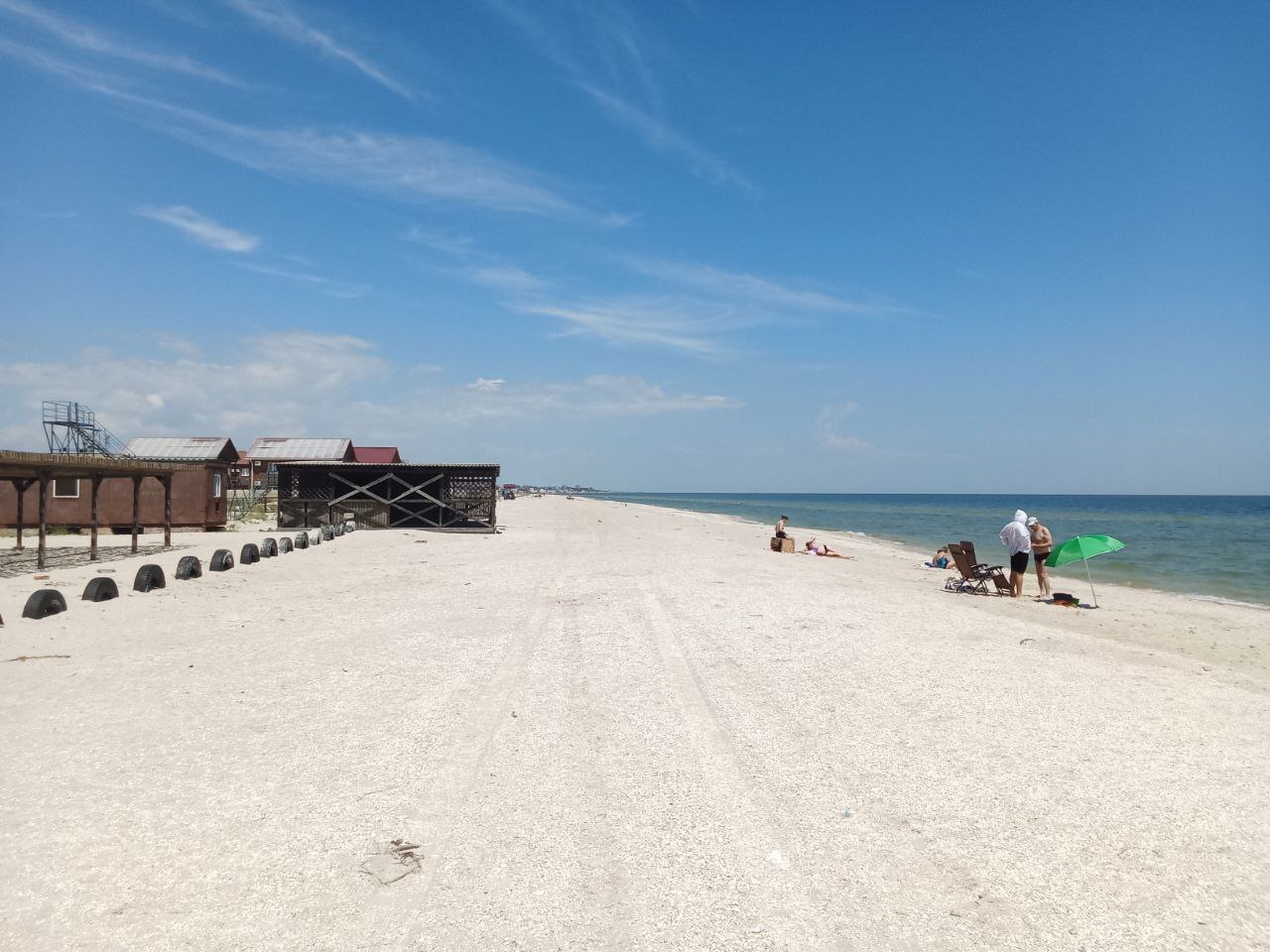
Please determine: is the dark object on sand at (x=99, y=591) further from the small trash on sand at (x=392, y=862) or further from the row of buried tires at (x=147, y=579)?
the small trash on sand at (x=392, y=862)

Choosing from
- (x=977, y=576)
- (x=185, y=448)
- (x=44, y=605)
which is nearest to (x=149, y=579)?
(x=44, y=605)

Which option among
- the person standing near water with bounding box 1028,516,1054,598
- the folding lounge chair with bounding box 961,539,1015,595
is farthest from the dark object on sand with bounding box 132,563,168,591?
the person standing near water with bounding box 1028,516,1054,598

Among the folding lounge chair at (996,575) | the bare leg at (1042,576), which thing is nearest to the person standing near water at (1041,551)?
the bare leg at (1042,576)

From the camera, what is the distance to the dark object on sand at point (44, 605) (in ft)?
34.7

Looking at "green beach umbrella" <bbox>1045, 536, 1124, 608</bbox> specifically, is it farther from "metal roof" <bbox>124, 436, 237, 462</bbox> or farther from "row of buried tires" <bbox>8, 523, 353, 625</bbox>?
"metal roof" <bbox>124, 436, 237, 462</bbox>

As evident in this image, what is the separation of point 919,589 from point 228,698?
45.1ft

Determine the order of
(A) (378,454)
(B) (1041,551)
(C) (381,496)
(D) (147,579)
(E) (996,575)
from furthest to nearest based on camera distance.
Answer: (A) (378,454) < (C) (381,496) < (E) (996,575) < (B) (1041,551) < (D) (147,579)

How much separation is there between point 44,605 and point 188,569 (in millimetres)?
4113

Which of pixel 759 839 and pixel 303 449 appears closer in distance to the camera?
pixel 759 839

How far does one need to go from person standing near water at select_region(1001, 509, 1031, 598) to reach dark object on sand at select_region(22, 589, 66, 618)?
53.5ft

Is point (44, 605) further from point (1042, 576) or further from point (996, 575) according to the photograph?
point (1042, 576)

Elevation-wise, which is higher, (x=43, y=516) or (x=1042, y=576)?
(x=43, y=516)

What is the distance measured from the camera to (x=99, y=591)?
12.2m

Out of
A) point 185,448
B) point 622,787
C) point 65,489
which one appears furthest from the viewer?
point 185,448
